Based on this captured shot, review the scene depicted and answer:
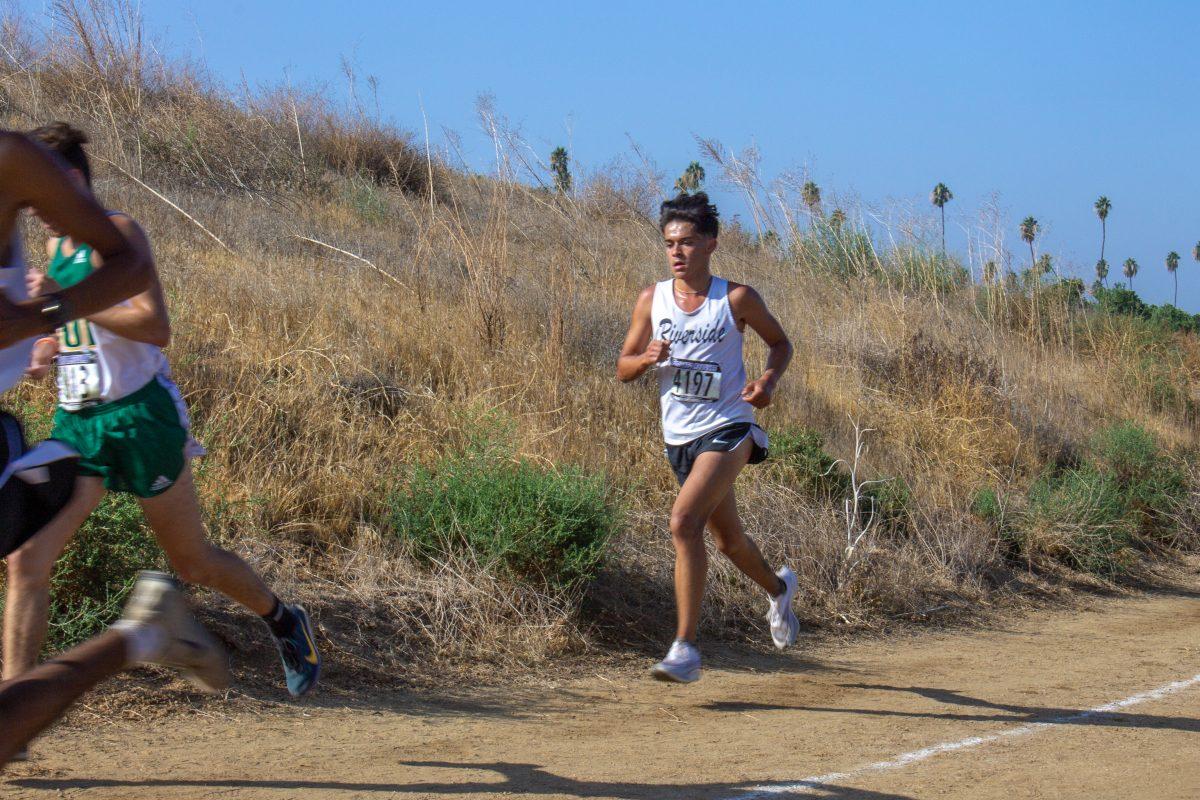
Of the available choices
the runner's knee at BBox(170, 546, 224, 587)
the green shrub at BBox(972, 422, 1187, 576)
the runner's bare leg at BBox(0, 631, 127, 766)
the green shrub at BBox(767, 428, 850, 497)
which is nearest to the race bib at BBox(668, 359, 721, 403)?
the runner's knee at BBox(170, 546, 224, 587)

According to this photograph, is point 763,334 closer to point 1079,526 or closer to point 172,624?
point 172,624

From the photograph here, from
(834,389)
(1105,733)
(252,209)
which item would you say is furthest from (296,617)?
(252,209)

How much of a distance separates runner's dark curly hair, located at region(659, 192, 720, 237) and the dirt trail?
2.33m

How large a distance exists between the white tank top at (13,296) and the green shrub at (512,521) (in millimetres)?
3808

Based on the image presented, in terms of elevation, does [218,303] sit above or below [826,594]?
above

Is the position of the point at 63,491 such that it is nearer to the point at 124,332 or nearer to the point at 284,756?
the point at 124,332

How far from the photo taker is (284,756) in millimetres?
4492

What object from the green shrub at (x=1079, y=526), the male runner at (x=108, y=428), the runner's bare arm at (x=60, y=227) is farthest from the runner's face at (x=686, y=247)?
the green shrub at (x=1079, y=526)

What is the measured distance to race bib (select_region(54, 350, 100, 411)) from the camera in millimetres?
3723

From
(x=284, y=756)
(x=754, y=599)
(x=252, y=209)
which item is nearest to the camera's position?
(x=284, y=756)

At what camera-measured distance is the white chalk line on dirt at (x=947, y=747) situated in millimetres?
4293

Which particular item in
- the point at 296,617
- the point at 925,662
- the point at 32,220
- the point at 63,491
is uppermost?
the point at 32,220

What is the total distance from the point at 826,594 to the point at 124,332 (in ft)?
17.7

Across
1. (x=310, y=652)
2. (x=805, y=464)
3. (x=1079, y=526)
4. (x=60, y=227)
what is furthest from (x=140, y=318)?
(x=1079, y=526)
